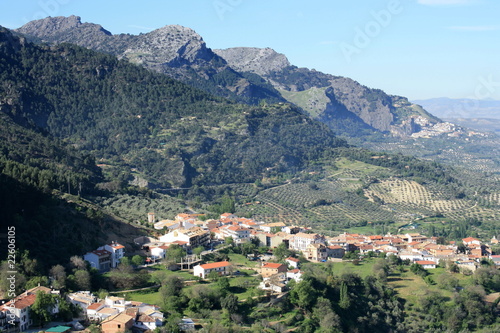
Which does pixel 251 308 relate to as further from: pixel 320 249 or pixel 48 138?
pixel 48 138

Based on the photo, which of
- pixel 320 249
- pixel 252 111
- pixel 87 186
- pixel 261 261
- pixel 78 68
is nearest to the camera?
pixel 261 261

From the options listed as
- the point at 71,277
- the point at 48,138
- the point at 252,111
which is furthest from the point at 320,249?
the point at 252,111

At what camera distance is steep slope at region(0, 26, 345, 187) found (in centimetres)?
10400

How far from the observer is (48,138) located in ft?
258

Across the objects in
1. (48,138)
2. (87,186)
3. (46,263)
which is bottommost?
(46,263)

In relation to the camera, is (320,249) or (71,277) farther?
(320,249)

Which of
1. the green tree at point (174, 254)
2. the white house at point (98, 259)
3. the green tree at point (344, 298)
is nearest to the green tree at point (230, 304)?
the green tree at point (344, 298)

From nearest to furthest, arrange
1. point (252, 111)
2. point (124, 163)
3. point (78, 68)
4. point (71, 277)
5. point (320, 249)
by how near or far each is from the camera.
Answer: point (71, 277)
point (320, 249)
point (124, 163)
point (78, 68)
point (252, 111)

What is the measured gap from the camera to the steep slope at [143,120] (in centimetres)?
10400

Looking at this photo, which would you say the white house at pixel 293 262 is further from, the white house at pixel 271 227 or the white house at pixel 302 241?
the white house at pixel 271 227

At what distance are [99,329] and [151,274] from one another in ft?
33.9

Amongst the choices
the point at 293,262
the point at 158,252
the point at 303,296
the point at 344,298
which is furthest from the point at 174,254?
the point at 344,298

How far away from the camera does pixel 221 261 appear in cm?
4334

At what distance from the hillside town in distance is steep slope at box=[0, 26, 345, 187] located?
41.2 m
